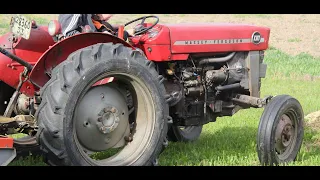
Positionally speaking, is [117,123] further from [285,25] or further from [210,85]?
[285,25]

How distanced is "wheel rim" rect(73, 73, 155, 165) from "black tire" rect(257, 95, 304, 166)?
4.06 feet

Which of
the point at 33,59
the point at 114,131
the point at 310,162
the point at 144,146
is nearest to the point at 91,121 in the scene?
the point at 114,131

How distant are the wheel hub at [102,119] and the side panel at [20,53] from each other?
2.16ft

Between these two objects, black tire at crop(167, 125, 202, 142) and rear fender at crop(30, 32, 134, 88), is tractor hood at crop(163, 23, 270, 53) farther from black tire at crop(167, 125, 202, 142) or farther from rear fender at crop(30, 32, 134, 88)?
black tire at crop(167, 125, 202, 142)

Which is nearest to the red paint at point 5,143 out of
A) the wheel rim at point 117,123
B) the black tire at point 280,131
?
the wheel rim at point 117,123

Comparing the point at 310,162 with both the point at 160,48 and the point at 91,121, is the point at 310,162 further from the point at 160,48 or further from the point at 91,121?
the point at 91,121

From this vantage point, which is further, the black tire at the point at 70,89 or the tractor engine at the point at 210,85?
the tractor engine at the point at 210,85

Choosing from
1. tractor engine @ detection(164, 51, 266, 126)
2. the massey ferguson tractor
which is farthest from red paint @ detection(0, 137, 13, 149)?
tractor engine @ detection(164, 51, 266, 126)

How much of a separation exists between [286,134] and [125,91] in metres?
1.90

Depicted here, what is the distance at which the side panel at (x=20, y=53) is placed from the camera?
497 centimetres

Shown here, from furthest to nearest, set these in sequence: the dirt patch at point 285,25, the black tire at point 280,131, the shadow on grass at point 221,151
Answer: the dirt patch at point 285,25 < the shadow on grass at point 221,151 < the black tire at point 280,131

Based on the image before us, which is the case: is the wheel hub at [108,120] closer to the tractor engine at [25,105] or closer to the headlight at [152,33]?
the tractor engine at [25,105]

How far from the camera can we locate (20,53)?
5.02m

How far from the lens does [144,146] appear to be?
4.91m
